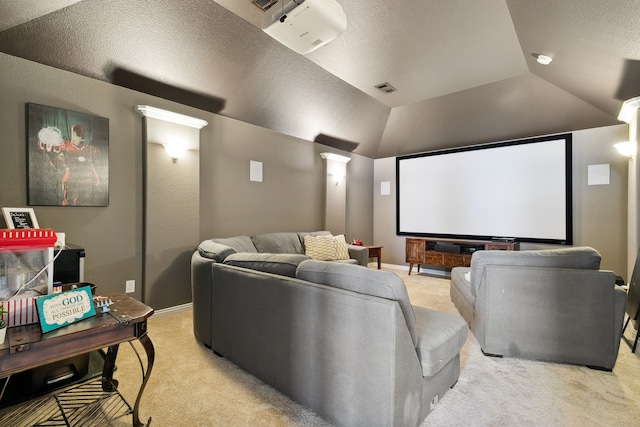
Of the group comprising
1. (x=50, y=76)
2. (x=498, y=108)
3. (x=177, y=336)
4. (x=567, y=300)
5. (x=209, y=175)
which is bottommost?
(x=177, y=336)

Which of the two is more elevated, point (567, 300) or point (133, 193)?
point (133, 193)

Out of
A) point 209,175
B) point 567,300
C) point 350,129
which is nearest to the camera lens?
point 567,300

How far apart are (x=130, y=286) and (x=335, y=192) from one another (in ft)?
11.6

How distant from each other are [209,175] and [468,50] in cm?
341

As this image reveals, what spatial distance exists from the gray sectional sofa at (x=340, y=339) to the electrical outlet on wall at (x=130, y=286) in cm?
168

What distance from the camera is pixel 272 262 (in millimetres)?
1903

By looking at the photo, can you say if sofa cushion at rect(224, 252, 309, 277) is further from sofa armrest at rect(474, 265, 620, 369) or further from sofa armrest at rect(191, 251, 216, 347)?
sofa armrest at rect(474, 265, 620, 369)

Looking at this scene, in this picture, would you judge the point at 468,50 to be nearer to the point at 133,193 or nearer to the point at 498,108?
the point at 498,108

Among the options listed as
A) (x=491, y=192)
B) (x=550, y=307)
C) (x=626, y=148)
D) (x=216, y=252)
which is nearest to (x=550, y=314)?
(x=550, y=307)

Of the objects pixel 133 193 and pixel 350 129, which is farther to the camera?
pixel 350 129

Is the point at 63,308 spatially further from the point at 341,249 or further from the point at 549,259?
the point at 341,249

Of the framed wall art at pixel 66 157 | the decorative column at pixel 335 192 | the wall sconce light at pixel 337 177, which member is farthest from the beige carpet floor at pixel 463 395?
the wall sconce light at pixel 337 177

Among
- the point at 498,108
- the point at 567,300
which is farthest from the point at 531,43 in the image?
the point at 567,300

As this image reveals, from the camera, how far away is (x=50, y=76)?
2609 millimetres
